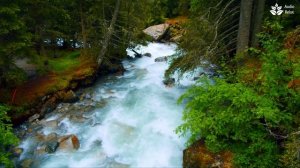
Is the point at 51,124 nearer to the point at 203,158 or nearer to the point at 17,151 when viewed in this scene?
the point at 17,151

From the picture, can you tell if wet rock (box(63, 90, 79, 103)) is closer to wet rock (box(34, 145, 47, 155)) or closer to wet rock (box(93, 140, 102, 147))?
wet rock (box(34, 145, 47, 155))

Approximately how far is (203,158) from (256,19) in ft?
22.9

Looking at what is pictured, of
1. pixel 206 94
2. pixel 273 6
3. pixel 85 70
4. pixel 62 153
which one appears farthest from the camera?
pixel 85 70

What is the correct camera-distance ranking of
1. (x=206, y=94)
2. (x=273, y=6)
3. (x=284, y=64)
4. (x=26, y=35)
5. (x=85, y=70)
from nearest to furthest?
(x=284, y=64)
(x=206, y=94)
(x=26, y=35)
(x=273, y=6)
(x=85, y=70)

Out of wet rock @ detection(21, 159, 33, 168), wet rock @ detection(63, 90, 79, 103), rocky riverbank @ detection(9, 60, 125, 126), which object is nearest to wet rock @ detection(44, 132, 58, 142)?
wet rock @ detection(21, 159, 33, 168)

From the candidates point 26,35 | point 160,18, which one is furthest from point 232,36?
point 160,18

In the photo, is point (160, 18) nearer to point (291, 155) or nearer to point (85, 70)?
point (85, 70)

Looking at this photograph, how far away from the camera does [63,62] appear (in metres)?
19.8

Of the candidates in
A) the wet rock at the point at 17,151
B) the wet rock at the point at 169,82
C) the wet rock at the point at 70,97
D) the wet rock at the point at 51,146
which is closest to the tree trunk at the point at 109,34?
the wet rock at the point at 70,97

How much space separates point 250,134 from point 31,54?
10820 mm

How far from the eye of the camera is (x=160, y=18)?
36906 mm

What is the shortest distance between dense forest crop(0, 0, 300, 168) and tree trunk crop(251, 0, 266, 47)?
42 millimetres

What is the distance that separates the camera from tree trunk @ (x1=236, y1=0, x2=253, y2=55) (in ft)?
38.7

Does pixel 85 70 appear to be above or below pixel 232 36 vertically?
below
